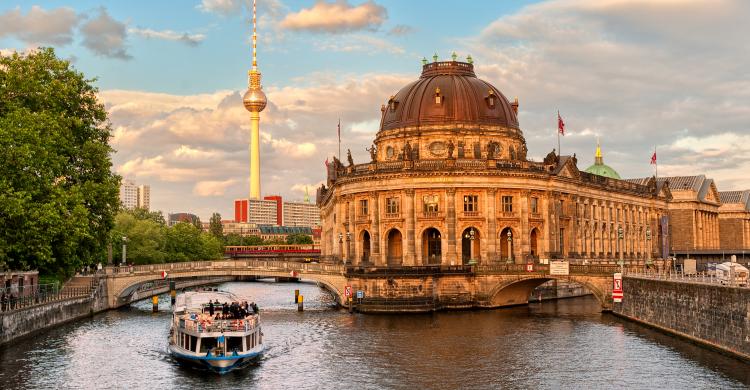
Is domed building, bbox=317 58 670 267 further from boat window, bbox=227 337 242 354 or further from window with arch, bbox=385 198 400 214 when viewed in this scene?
boat window, bbox=227 337 242 354

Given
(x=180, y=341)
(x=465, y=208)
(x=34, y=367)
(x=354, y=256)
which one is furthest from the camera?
(x=354, y=256)

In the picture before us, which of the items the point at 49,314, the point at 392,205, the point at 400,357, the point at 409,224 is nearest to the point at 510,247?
the point at 409,224

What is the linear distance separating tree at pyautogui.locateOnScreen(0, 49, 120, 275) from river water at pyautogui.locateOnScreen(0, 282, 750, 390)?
7345 mm

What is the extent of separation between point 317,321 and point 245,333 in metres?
26.5

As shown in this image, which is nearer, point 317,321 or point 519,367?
point 519,367

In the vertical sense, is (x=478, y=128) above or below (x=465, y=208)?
above

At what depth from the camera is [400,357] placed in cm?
6100

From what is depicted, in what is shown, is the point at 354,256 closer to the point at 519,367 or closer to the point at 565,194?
the point at 565,194

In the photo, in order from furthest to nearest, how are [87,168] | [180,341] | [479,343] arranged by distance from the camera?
[87,168], [479,343], [180,341]

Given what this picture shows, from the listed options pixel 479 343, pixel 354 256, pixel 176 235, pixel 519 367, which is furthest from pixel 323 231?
pixel 519 367

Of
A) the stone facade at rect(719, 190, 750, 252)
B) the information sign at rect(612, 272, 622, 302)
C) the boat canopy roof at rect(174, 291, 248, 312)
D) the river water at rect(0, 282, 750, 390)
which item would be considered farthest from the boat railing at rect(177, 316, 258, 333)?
the stone facade at rect(719, 190, 750, 252)

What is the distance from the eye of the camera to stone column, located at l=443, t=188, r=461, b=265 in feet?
331

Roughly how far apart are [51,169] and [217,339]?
23.4 meters

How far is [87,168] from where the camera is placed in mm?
78812
